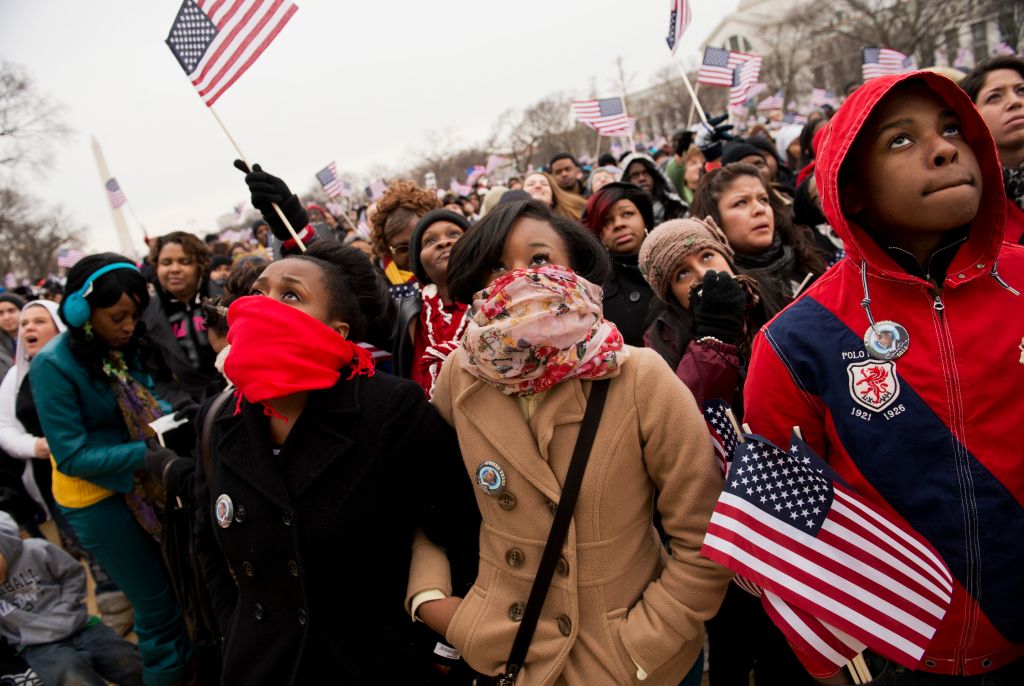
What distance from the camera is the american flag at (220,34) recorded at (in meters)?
3.18

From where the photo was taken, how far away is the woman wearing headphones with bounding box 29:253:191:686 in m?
3.49

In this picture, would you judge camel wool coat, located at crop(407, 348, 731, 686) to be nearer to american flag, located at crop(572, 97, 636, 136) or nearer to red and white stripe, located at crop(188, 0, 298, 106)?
red and white stripe, located at crop(188, 0, 298, 106)

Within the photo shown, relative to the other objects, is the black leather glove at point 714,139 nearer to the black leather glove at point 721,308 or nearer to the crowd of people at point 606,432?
the crowd of people at point 606,432

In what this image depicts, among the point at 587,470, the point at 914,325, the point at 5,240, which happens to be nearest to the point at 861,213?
the point at 914,325

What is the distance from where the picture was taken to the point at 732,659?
2736mm

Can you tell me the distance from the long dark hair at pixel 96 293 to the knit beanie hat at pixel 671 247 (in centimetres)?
297

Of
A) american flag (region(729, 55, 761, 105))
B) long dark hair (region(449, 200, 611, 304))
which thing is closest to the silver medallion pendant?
long dark hair (region(449, 200, 611, 304))

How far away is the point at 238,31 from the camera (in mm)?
3197

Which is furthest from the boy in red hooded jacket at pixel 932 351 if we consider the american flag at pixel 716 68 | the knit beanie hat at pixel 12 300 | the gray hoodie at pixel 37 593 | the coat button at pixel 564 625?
the knit beanie hat at pixel 12 300

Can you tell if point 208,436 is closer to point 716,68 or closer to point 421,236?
point 421,236

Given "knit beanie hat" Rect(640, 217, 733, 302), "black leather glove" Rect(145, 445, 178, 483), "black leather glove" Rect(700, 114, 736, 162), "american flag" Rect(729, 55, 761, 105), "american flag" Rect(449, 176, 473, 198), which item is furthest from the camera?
"american flag" Rect(449, 176, 473, 198)

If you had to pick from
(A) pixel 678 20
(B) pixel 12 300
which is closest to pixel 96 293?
(B) pixel 12 300

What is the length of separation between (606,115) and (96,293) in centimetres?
936

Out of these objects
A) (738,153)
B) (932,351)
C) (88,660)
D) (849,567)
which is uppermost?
(932,351)
